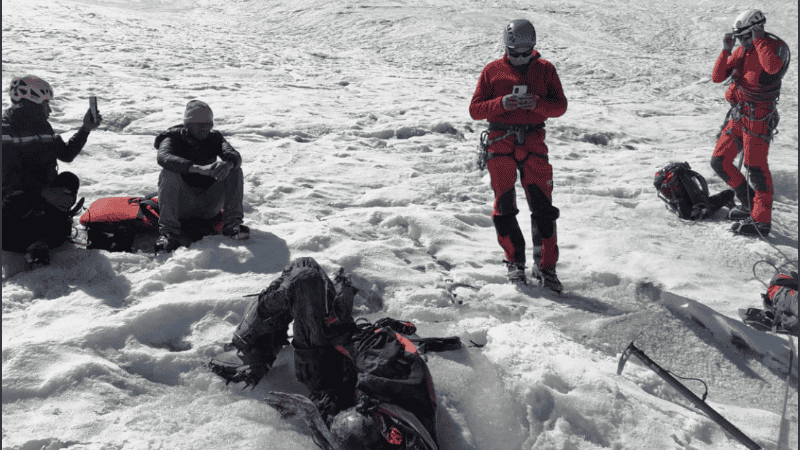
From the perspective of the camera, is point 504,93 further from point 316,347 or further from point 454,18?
point 454,18

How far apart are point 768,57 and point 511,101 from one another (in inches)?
116

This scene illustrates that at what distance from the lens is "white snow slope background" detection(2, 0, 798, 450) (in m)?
2.84

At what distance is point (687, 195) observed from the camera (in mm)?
6098

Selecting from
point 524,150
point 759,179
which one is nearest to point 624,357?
point 524,150

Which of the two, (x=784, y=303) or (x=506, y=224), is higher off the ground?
(x=506, y=224)

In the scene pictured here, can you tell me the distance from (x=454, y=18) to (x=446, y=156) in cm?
1055

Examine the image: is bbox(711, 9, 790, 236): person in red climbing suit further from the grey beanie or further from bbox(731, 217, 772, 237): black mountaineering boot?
the grey beanie

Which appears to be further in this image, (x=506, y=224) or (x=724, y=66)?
(x=724, y=66)

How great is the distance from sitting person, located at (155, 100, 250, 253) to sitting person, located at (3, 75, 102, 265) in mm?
709

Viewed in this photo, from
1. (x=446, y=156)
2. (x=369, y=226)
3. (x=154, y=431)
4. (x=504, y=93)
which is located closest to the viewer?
(x=154, y=431)

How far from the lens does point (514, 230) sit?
4.53m

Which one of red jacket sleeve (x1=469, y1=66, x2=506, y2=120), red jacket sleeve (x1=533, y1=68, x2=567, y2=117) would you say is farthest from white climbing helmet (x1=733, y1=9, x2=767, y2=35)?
red jacket sleeve (x1=469, y1=66, x2=506, y2=120)

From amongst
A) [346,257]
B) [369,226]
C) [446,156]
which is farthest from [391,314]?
[446,156]

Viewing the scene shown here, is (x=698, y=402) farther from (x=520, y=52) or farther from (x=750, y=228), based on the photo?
(x=750, y=228)
